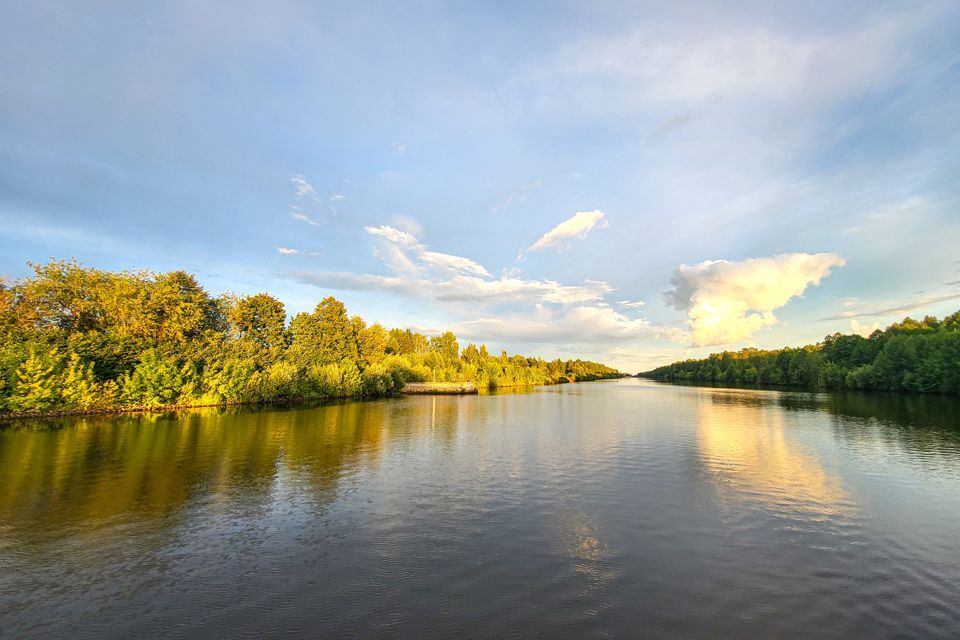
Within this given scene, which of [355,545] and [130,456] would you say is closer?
[355,545]

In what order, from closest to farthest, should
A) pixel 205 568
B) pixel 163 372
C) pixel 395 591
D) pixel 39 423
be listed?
pixel 395 591
pixel 205 568
pixel 39 423
pixel 163 372

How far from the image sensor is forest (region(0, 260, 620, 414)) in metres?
41.8

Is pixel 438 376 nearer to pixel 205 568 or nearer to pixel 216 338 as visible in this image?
pixel 216 338

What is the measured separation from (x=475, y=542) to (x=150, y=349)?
178 ft

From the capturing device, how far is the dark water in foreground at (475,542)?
30.1 ft

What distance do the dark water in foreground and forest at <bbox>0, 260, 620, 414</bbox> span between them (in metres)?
18.3

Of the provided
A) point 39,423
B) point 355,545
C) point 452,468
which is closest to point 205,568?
point 355,545

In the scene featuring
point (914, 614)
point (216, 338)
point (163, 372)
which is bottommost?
point (914, 614)

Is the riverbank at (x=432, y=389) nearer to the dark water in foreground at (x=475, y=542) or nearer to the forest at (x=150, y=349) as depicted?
the forest at (x=150, y=349)

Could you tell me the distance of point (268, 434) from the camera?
33844mm

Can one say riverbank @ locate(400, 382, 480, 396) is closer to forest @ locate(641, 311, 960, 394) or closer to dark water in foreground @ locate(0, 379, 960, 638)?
dark water in foreground @ locate(0, 379, 960, 638)

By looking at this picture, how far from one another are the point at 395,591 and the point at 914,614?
1204 centimetres

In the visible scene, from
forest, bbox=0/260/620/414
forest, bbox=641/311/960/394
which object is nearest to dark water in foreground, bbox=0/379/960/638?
forest, bbox=0/260/620/414

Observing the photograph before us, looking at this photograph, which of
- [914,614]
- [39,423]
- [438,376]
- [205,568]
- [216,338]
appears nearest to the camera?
[914,614]
